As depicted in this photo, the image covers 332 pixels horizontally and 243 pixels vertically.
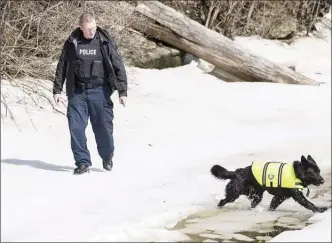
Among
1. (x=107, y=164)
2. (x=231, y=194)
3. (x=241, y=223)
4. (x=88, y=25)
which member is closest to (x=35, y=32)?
(x=107, y=164)

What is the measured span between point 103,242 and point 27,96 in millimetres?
4969

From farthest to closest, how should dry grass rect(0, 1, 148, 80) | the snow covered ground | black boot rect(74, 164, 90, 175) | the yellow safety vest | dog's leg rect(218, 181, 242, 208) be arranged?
dry grass rect(0, 1, 148, 80), black boot rect(74, 164, 90, 175), dog's leg rect(218, 181, 242, 208), the yellow safety vest, the snow covered ground

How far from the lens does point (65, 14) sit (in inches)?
396

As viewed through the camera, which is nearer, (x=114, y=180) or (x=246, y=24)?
(x=114, y=180)

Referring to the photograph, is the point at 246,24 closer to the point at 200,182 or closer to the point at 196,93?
the point at 196,93

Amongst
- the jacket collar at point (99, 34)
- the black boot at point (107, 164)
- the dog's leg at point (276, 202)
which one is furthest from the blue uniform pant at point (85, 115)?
the dog's leg at point (276, 202)

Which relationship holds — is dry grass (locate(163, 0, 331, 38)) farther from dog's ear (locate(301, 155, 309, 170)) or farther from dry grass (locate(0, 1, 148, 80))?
dog's ear (locate(301, 155, 309, 170))

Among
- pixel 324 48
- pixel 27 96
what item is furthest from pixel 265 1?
pixel 27 96

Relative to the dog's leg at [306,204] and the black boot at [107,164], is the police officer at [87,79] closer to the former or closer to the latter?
the black boot at [107,164]

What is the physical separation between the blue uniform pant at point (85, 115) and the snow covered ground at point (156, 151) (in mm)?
311

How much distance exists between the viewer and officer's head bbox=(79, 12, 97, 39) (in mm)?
6168

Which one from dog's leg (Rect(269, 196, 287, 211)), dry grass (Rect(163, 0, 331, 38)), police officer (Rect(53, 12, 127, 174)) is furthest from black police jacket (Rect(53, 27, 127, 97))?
dry grass (Rect(163, 0, 331, 38))

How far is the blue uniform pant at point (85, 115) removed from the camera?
21.2 ft

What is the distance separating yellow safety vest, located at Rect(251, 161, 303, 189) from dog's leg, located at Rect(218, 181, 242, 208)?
230 mm
